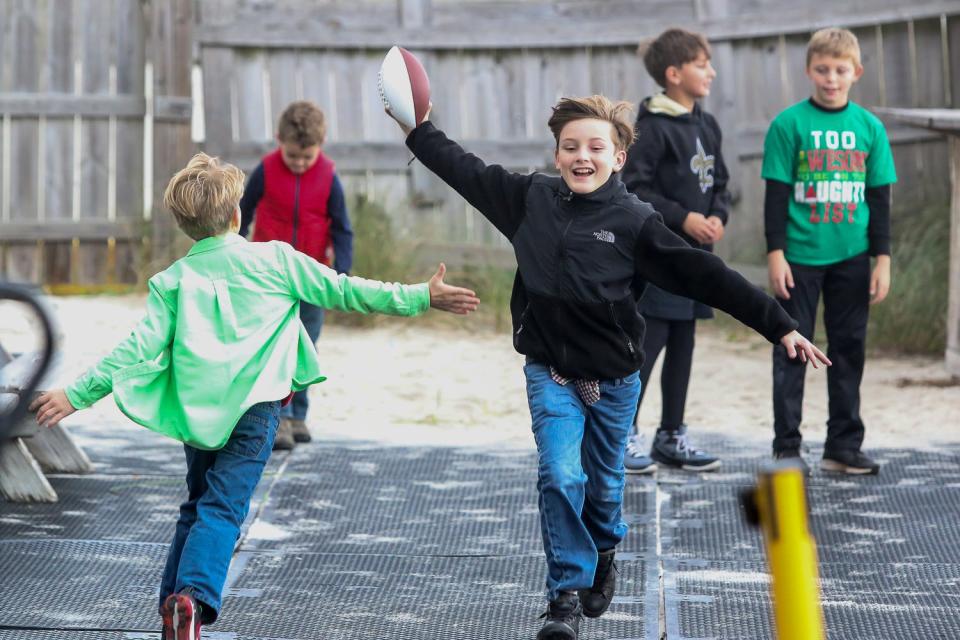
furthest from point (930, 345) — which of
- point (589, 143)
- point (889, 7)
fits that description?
point (589, 143)

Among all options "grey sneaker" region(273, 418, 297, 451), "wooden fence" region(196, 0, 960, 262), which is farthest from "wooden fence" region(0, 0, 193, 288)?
"grey sneaker" region(273, 418, 297, 451)

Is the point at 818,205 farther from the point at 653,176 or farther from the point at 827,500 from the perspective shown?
the point at 827,500

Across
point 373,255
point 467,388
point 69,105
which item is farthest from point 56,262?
point 467,388

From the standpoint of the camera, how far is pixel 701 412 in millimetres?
7355

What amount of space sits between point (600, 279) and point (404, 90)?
0.81 meters

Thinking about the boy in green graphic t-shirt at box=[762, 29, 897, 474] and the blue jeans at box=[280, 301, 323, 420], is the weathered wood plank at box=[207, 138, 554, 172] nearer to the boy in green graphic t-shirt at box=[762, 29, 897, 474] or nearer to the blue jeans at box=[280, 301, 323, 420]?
the blue jeans at box=[280, 301, 323, 420]

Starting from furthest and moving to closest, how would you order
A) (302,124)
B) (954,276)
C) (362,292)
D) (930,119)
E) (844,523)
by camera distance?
(954,276) → (930,119) → (302,124) → (844,523) → (362,292)

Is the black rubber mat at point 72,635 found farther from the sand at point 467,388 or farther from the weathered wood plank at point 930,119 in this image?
the weathered wood plank at point 930,119

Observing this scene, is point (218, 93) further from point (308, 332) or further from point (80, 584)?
point (80, 584)

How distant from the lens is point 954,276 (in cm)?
761

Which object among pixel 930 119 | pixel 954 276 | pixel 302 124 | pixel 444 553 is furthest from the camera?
pixel 954 276

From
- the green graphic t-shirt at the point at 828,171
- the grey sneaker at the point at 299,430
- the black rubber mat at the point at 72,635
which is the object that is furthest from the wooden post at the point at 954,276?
the black rubber mat at the point at 72,635

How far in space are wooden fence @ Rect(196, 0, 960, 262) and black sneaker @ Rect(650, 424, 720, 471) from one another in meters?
4.44

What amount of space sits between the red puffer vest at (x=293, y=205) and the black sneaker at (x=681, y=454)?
1.64m
